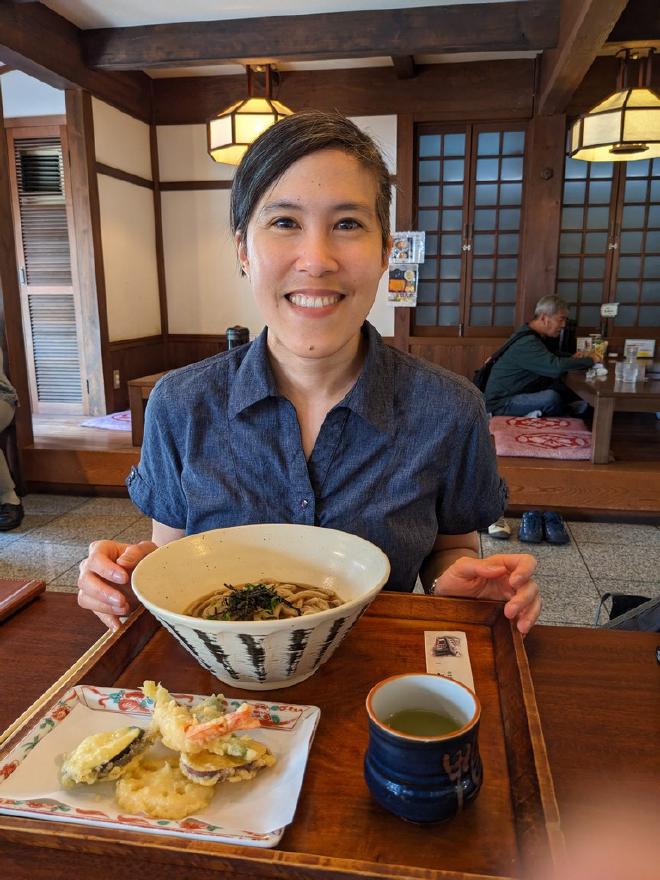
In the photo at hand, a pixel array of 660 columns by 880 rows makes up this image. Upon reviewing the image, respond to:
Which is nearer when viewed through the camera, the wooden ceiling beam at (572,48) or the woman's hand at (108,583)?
the woman's hand at (108,583)

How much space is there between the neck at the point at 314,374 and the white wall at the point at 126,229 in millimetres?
4652

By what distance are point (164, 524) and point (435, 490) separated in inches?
21.5

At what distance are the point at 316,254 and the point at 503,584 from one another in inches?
23.5

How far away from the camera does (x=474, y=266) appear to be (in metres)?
6.09

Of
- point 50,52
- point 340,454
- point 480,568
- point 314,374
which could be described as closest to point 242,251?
point 314,374

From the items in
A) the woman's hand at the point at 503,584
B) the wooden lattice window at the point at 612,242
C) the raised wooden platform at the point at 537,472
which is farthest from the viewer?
the wooden lattice window at the point at 612,242

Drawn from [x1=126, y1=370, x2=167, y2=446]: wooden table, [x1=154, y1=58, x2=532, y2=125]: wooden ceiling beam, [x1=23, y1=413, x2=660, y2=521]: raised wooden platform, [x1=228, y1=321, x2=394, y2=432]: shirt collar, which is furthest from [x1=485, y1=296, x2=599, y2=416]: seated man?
[x1=228, y1=321, x2=394, y2=432]: shirt collar

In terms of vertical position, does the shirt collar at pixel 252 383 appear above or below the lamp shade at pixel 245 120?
below

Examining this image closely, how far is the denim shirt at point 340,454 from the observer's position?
1.18m

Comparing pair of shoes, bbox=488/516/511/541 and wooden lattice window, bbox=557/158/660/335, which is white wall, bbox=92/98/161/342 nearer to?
pair of shoes, bbox=488/516/511/541

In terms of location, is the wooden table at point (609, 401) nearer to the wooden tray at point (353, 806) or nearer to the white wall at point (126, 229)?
the wooden tray at point (353, 806)

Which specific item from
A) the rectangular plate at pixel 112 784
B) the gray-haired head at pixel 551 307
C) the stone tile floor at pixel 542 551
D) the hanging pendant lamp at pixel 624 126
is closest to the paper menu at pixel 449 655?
the rectangular plate at pixel 112 784

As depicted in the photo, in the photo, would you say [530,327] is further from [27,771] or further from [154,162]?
[27,771]

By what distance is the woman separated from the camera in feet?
3.42
